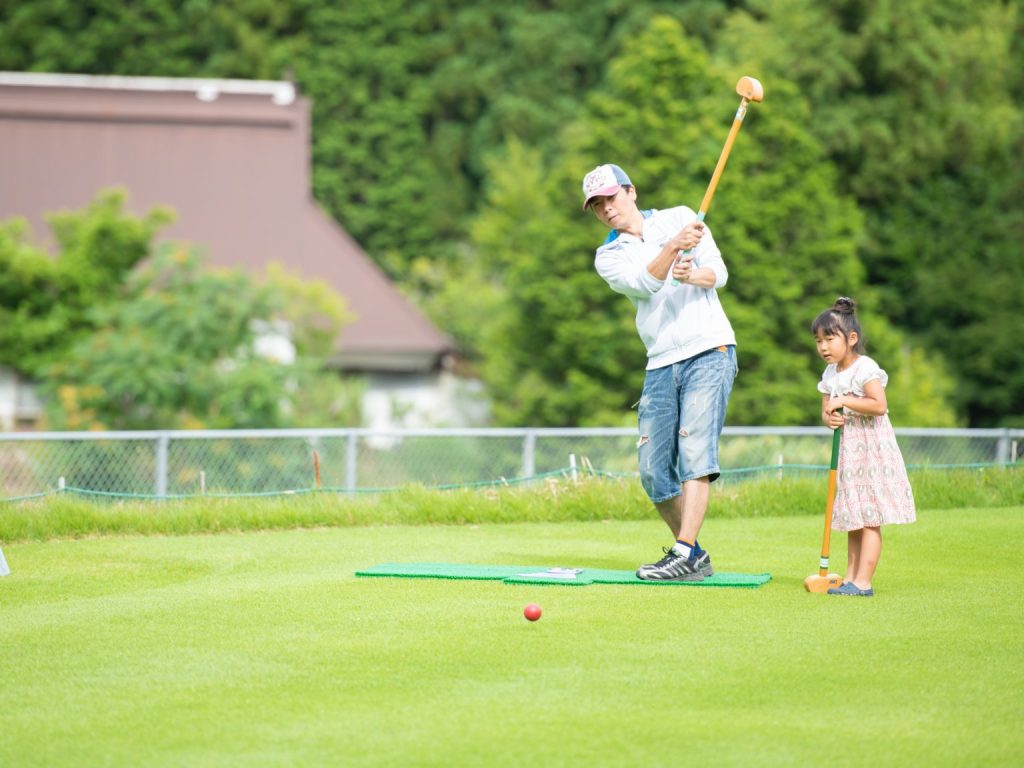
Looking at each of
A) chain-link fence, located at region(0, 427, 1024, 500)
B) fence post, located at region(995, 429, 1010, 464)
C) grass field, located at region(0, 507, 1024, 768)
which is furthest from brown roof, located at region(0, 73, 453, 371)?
grass field, located at region(0, 507, 1024, 768)

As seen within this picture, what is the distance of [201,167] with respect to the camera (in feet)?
104

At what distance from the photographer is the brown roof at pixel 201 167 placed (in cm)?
3128

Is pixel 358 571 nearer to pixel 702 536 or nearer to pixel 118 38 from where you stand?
pixel 702 536

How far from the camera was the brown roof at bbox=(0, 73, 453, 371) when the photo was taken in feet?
103

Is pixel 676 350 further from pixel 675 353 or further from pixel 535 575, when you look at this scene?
pixel 535 575

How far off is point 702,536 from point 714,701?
4.34 m

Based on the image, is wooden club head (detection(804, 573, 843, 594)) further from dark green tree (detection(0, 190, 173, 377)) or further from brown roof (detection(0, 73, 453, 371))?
brown roof (detection(0, 73, 453, 371))

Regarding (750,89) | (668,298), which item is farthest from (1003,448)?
(668,298)

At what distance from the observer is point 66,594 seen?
742cm

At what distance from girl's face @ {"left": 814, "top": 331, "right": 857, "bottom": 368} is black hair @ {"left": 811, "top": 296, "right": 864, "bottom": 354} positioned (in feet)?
0.04

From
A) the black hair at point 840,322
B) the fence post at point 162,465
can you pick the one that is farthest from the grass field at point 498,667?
the fence post at point 162,465

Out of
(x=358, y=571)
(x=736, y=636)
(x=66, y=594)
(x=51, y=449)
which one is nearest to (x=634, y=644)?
(x=736, y=636)

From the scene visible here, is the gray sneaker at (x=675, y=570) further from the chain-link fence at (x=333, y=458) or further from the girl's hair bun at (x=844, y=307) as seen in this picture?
the chain-link fence at (x=333, y=458)

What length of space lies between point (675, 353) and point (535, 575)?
1212 millimetres
